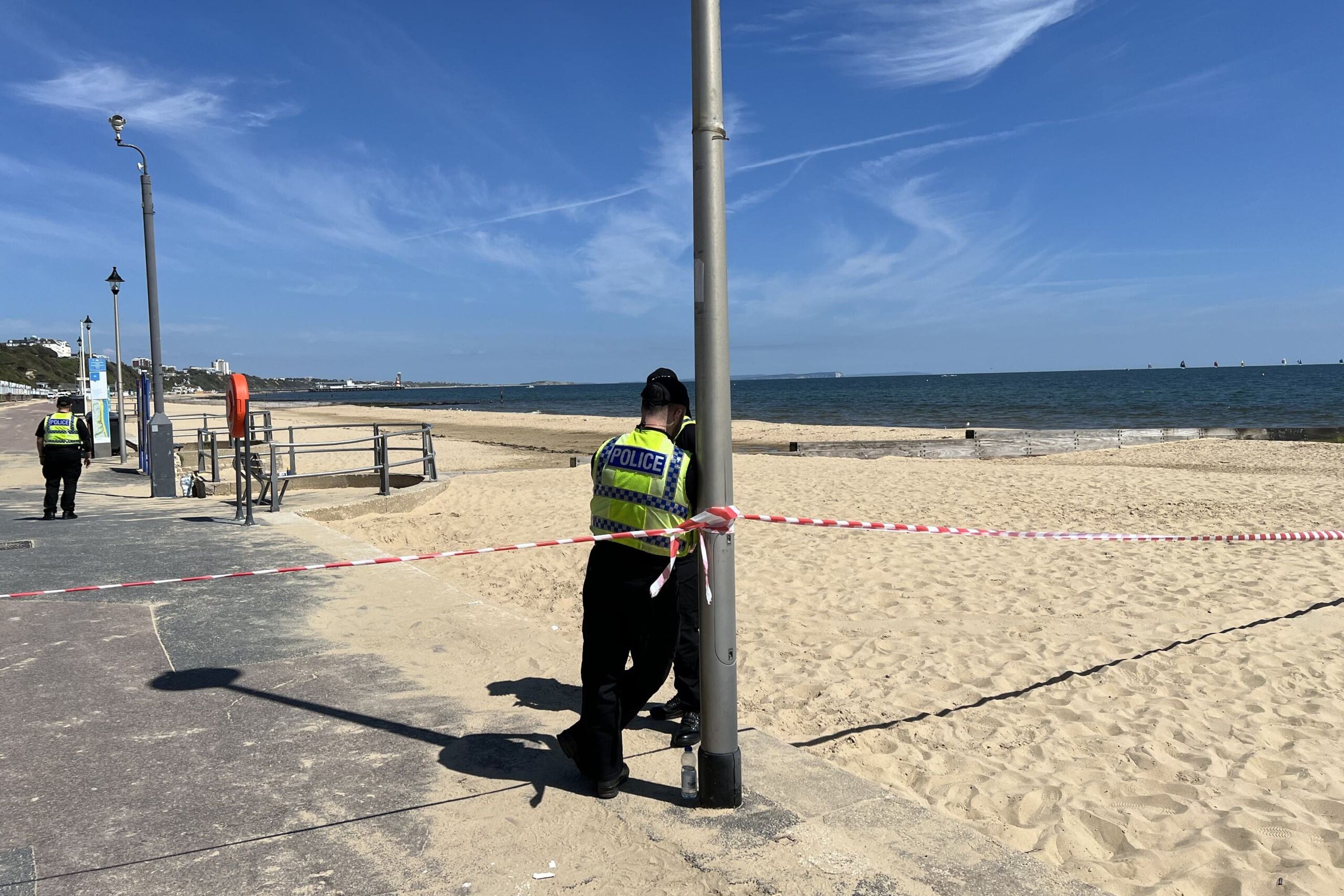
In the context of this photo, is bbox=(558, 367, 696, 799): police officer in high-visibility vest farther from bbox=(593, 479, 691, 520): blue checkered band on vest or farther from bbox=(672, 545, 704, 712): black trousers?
bbox=(672, 545, 704, 712): black trousers

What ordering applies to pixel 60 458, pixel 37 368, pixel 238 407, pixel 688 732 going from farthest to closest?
pixel 37 368 < pixel 60 458 < pixel 238 407 < pixel 688 732

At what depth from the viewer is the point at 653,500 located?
346 cm

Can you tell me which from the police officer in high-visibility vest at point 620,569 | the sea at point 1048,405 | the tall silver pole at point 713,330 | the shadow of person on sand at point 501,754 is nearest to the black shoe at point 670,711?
the shadow of person on sand at point 501,754

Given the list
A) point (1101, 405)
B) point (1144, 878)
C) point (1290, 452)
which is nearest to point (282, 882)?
point (1144, 878)

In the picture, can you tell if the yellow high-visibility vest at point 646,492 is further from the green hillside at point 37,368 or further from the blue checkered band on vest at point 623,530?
the green hillside at point 37,368

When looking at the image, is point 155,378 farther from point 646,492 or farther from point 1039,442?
point 1039,442

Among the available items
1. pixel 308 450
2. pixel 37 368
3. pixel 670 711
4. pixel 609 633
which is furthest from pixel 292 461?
pixel 37 368

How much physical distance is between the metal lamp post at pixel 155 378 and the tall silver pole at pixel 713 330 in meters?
12.4

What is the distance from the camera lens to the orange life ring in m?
9.95

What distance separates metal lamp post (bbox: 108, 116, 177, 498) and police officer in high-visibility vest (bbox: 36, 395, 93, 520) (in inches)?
77.4

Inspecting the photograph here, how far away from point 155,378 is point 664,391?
1360 centimetres

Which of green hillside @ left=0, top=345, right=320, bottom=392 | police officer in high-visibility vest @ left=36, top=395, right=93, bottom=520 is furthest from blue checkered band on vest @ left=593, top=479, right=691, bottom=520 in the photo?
green hillside @ left=0, top=345, right=320, bottom=392

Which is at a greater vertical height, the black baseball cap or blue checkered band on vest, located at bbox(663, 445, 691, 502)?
the black baseball cap

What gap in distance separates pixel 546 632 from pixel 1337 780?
167 inches
